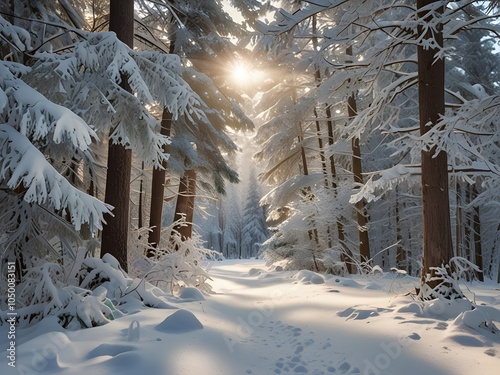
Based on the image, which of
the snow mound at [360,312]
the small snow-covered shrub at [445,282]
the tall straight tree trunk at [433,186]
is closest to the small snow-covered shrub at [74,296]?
the snow mound at [360,312]

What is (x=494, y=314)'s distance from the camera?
490 centimetres

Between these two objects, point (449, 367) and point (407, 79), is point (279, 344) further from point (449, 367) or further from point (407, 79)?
point (407, 79)

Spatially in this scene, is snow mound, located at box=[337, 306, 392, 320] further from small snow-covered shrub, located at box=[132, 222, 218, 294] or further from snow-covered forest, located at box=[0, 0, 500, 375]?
small snow-covered shrub, located at box=[132, 222, 218, 294]

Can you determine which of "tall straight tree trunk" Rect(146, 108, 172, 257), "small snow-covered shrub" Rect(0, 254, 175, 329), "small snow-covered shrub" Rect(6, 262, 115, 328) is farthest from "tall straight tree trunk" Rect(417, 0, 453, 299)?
→ "tall straight tree trunk" Rect(146, 108, 172, 257)

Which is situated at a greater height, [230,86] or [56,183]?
[230,86]

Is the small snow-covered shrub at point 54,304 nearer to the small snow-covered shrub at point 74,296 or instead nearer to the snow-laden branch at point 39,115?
the small snow-covered shrub at point 74,296

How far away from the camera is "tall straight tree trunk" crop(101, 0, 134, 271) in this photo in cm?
646

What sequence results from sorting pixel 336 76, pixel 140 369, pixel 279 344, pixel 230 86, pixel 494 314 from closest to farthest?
pixel 140 369 < pixel 279 344 < pixel 494 314 < pixel 336 76 < pixel 230 86

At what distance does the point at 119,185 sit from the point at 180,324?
3.17 meters

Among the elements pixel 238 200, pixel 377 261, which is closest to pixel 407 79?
pixel 377 261

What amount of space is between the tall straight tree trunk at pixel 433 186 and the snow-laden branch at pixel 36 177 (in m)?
4.85

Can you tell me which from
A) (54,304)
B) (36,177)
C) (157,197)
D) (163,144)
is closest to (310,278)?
(157,197)

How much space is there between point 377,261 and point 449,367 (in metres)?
20.6

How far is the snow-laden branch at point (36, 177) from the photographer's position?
3369mm
